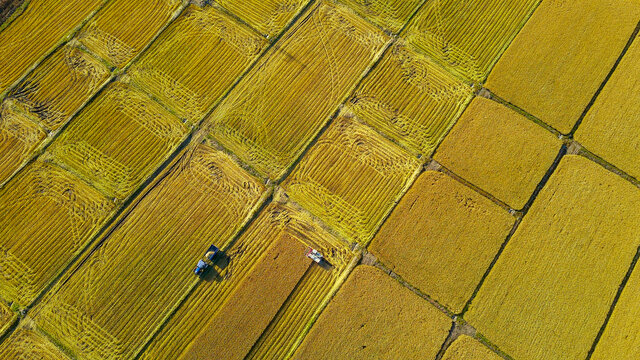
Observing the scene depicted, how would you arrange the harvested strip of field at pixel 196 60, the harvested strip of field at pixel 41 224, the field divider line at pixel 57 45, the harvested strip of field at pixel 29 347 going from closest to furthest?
1. the harvested strip of field at pixel 29 347
2. the harvested strip of field at pixel 41 224
3. the harvested strip of field at pixel 196 60
4. the field divider line at pixel 57 45

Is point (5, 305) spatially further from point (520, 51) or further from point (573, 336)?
point (520, 51)

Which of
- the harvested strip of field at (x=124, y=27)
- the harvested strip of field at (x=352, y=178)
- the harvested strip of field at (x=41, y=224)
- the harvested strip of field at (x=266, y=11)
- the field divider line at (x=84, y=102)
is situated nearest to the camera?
the harvested strip of field at (x=41, y=224)

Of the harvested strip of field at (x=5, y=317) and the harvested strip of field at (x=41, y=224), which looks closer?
the harvested strip of field at (x=5, y=317)

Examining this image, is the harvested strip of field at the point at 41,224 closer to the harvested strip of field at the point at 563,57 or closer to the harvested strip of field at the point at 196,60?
the harvested strip of field at the point at 196,60

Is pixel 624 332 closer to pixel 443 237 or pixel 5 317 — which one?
pixel 443 237

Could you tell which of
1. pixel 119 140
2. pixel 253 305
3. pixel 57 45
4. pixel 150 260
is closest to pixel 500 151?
pixel 253 305

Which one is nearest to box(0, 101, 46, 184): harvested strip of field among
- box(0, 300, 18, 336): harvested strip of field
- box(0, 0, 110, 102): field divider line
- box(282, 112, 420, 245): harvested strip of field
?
box(0, 0, 110, 102): field divider line

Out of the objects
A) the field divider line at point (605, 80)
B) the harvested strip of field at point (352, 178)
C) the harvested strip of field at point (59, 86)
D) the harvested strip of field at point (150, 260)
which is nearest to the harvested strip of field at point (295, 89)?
the harvested strip of field at point (352, 178)

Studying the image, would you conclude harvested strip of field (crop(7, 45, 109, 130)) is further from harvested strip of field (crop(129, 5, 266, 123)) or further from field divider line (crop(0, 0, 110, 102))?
harvested strip of field (crop(129, 5, 266, 123))
